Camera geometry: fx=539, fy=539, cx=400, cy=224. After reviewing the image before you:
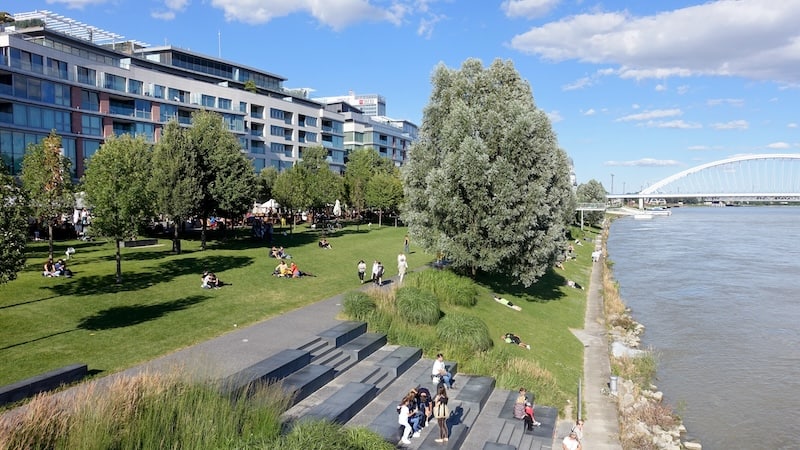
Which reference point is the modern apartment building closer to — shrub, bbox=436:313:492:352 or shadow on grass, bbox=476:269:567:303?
shadow on grass, bbox=476:269:567:303

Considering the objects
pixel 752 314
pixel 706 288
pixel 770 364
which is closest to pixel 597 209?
pixel 706 288

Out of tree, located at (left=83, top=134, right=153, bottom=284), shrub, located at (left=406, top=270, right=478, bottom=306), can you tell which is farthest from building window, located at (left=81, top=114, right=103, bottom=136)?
shrub, located at (left=406, top=270, right=478, bottom=306)

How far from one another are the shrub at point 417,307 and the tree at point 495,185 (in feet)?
15.9

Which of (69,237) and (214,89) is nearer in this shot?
(69,237)

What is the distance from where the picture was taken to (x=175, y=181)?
33.8 metres

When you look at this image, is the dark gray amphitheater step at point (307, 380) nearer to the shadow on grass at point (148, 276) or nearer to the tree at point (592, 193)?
the shadow on grass at point (148, 276)

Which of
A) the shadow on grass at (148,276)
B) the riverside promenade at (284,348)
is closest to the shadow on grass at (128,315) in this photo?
the shadow on grass at (148,276)

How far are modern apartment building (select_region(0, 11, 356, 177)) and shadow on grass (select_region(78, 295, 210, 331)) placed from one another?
73.8ft

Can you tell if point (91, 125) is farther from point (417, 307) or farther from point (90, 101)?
point (417, 307)

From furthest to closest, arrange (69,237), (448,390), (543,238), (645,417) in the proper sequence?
(69,237), (543,238), (645,417), (448,390)

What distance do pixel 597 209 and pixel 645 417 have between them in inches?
3134

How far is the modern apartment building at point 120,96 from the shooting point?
1822 inches

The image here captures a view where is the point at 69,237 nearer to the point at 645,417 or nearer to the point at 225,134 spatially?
the point at 225,134

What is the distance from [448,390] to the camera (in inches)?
651
